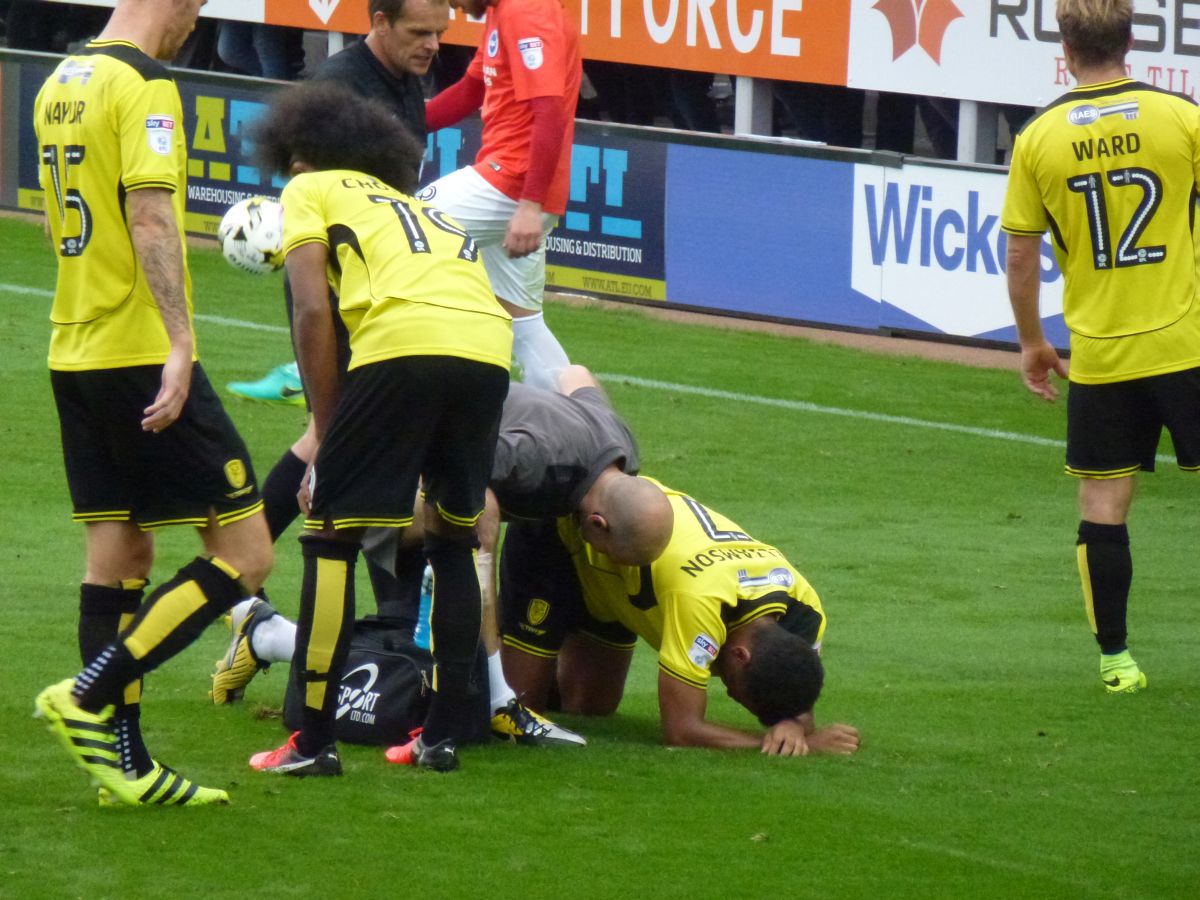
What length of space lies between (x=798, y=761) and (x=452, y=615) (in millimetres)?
1006

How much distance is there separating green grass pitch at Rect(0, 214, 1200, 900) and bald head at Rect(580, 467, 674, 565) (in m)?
0.52

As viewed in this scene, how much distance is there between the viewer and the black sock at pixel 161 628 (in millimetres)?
4242

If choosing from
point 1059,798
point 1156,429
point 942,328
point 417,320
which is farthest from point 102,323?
point 942,328

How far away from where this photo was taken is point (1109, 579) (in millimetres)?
5793

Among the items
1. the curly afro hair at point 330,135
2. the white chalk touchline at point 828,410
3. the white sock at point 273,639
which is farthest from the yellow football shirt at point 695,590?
the white chalk touchline at point 828,410

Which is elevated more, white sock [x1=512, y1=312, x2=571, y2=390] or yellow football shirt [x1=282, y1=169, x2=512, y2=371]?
yellow football shirt [x1=282, y1=169, x2=512, y2=371]

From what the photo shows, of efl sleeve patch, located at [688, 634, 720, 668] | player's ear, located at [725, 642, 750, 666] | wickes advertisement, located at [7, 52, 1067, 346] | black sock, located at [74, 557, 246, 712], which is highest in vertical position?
black sock, located at [74, 557, 246, 712]

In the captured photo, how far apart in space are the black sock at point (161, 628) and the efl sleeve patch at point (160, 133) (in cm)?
89

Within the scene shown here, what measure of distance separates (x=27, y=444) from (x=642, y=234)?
210 inches

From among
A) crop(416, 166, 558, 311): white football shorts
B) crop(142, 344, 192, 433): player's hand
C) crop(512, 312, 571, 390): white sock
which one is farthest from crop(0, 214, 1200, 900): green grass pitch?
crop(416, 166, 558, 311): white football shorts

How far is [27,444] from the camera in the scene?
8992 millimetres

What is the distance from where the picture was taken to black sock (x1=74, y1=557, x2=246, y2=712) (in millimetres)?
4242

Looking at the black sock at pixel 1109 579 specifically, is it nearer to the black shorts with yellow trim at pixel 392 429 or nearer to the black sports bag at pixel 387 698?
the black sports bag at pixel 387 698

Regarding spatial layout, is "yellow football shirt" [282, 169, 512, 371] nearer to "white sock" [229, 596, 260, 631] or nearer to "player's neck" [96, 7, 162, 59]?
"player's neck" [96, 7, 162, 59]
